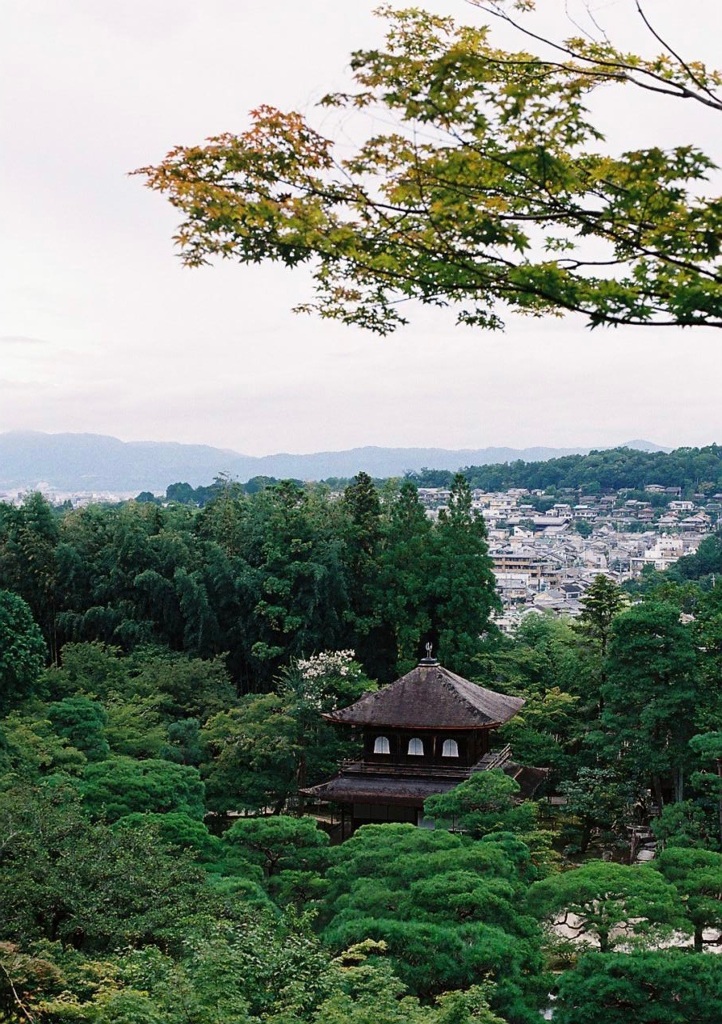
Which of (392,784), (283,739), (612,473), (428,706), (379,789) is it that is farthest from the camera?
(612,473)

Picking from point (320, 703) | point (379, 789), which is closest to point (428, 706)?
point (379, 789)

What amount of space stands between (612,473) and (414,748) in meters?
94.8

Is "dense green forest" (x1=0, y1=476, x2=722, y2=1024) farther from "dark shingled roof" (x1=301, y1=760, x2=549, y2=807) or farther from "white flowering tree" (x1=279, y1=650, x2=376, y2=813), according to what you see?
"dark shingled roof" (x1=301, y1=760, x2=549, y2=807)

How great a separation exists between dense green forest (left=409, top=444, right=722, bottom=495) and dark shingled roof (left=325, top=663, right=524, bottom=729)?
289 ft

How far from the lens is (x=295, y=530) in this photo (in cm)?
2670

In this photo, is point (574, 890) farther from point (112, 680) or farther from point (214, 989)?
point (112, 680)

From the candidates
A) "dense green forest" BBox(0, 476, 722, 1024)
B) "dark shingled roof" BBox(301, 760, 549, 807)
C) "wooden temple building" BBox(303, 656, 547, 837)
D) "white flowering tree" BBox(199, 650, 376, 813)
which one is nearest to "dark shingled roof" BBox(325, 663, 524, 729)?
"wooden temple building" BBox(303, 656, 547, 837)

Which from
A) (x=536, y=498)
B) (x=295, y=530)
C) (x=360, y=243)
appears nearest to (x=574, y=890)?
(x=360, y=243)

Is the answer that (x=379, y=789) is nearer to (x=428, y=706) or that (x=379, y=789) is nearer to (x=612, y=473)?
(x=428, y=706)

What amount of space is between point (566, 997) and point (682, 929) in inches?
64.1

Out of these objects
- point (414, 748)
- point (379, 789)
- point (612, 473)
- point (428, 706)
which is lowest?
point (379, 789)

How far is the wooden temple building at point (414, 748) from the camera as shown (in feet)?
62.8

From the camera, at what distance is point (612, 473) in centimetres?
11056

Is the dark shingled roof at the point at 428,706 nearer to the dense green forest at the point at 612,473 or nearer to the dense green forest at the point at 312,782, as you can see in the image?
the dense green forest at the point at 312,782
